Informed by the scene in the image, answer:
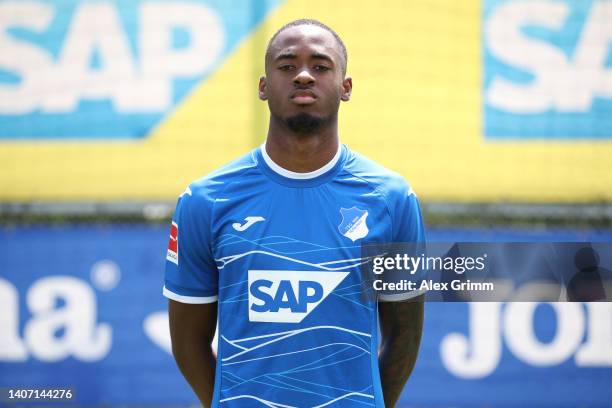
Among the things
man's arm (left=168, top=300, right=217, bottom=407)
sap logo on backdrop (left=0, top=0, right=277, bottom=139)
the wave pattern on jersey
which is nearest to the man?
the wave pattern on jersey

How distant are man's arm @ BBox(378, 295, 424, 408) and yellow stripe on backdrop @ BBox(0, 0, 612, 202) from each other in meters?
2.57

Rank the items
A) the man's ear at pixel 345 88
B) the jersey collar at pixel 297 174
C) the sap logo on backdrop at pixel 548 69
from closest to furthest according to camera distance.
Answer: the jersey collar at pixel 297 174
the man's ear at pixel 345 88
the sap logo on backdrop at pixel 548 69

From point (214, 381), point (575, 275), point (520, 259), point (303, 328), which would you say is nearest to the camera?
point (303, 328)

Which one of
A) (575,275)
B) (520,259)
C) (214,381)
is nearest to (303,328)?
(214,381)

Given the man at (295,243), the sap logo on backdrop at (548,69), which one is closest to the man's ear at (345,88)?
the man at (295,243)

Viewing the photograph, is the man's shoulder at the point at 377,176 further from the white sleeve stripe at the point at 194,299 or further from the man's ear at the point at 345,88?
the white sleeve stripe at the point at 194,299

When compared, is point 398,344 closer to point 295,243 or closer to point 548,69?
point 295,243

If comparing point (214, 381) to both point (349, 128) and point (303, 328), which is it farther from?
point (349, 128)

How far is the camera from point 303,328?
2293 mm

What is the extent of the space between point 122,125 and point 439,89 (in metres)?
1.97

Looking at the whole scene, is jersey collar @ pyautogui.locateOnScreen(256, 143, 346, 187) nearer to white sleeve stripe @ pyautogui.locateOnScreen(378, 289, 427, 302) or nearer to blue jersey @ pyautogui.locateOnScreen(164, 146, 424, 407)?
blue jersey @ pyautogui.locateOnScreen(164, 146, 424, 407)

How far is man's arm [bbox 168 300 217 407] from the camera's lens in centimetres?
255

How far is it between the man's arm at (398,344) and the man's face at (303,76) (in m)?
0.65
